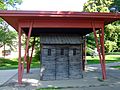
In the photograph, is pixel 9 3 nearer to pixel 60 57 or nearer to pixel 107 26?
pixel 107 26

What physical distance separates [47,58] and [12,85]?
295 centimetres

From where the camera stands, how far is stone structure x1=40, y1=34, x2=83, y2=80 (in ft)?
53.2

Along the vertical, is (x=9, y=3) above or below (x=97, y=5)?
below

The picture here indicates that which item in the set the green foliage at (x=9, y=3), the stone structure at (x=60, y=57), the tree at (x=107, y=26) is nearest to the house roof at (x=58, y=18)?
the stone structure at (x=60, y=57)

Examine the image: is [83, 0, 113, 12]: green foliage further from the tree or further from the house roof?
the house roof

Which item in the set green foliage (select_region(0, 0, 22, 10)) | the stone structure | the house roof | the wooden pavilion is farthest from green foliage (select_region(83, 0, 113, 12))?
the house roof

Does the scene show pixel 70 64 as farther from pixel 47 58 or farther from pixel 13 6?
pixel 13 6

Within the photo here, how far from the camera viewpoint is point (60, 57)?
16.4m

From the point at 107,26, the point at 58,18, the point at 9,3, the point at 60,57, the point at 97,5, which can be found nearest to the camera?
the point at 58,18

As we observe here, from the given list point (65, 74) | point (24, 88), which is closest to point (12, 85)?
point (24, 88)

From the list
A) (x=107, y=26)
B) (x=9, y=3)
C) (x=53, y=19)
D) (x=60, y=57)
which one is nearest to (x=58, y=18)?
(x=53, y=19)

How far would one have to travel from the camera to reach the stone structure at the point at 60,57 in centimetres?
1620

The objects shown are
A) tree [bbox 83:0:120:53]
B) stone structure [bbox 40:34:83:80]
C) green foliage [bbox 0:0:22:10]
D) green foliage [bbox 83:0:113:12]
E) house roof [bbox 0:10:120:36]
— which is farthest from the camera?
tree [bbox 83:0:120:53]

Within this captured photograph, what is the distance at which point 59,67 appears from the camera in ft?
53.5
